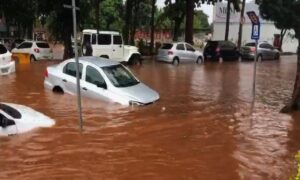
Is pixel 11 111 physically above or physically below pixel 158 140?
above

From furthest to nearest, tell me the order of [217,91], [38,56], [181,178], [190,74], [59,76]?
[38,56] < [190,74] < [217,91] < [59,76] < [181,178]

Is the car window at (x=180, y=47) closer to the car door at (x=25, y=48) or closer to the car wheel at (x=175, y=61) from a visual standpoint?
the car wheel at (x=175, y=61)

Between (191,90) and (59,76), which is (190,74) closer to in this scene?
(191,90)

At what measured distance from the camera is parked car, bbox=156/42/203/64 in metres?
30.8

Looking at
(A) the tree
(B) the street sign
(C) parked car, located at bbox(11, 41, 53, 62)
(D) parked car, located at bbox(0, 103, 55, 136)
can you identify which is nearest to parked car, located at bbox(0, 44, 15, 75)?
(B) the street sign

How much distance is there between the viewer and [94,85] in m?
13.8

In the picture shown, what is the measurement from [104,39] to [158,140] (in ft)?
54.6

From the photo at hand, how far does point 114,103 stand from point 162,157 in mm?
4624

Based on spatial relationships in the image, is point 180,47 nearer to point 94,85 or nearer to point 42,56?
point 42,56

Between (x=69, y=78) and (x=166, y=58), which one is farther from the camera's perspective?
(x=166, y=58)

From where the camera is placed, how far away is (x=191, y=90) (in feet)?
59.2

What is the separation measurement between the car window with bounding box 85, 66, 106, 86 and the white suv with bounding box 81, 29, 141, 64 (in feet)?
35.9

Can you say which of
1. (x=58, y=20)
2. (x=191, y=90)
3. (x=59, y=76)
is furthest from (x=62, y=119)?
(x=58, y=20)

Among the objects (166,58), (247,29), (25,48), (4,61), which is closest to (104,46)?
(166,58)
